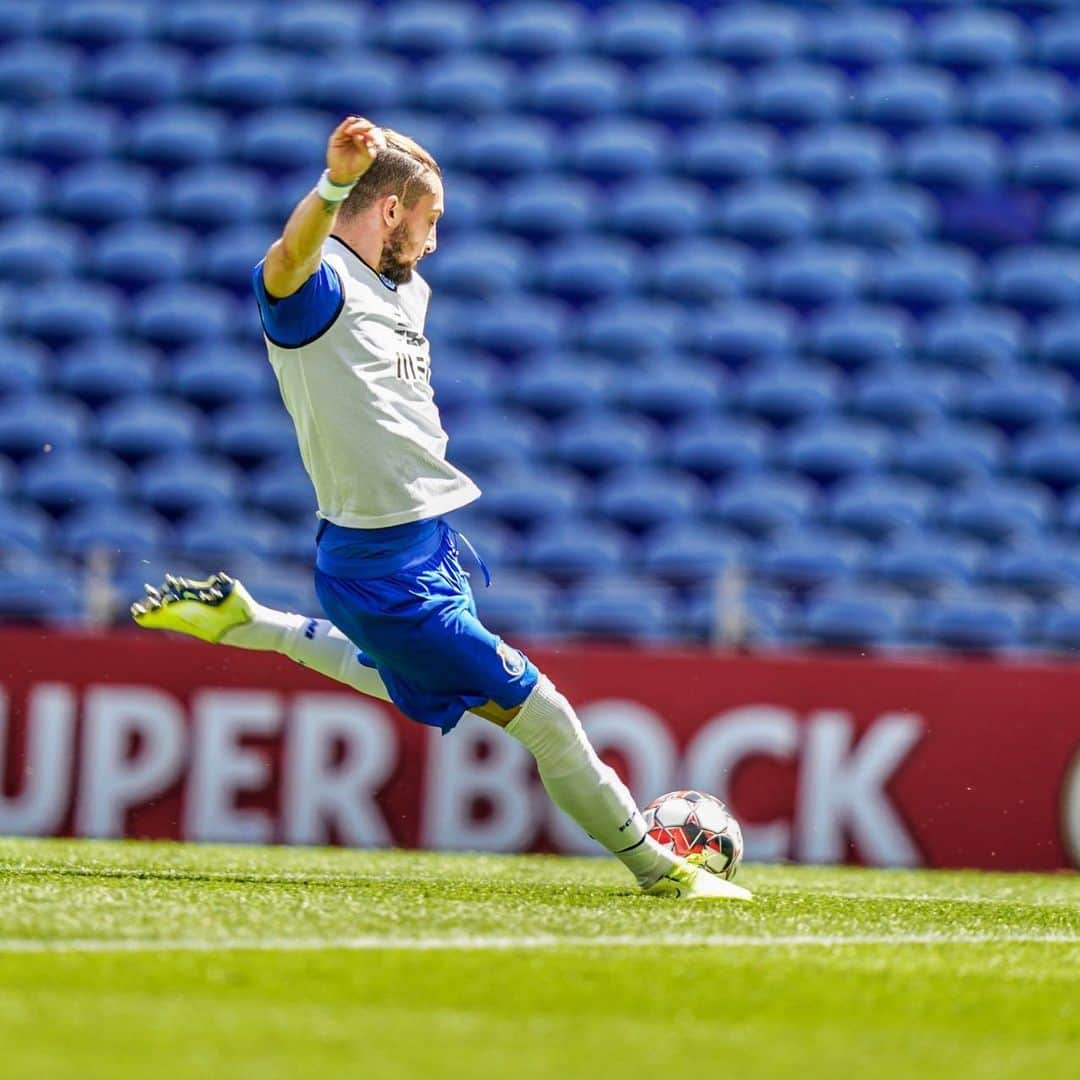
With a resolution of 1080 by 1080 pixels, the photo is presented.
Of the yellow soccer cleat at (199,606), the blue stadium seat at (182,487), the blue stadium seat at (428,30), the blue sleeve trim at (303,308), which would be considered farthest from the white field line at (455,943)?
the blue stadium seat at (428,30)

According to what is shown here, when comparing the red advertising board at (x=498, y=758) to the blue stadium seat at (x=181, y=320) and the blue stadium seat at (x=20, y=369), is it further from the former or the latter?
the blue stadium seat at (x=181, y=320)

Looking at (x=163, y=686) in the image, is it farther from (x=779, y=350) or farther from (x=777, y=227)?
(x=777, y=227)

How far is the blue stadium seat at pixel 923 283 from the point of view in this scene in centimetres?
1077

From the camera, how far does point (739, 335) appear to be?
411 inches

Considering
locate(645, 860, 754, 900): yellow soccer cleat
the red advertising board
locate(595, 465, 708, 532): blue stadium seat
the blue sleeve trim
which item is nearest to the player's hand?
the blue sleeve trim

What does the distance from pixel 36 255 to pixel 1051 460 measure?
568cm

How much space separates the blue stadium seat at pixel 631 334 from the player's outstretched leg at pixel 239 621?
18.7ft

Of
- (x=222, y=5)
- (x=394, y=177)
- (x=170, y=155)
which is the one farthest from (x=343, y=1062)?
(x=222, y=5)

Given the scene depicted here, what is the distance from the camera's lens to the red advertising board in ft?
23.3

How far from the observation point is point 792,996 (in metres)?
3.02

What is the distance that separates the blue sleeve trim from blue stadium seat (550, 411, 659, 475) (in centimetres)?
577

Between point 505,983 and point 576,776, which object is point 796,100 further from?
point 505,983

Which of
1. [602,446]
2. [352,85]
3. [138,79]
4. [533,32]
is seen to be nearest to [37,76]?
[138,79]

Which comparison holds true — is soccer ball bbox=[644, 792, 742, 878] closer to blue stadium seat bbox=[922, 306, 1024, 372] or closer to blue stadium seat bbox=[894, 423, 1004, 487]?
blue stadium seat bbox=[894, 423, 1004, 487]
